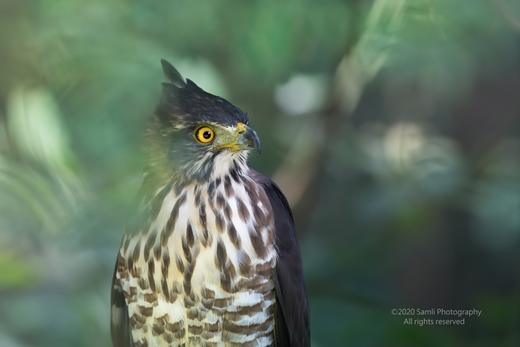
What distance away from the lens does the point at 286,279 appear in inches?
133

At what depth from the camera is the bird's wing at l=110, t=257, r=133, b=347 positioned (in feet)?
11.5

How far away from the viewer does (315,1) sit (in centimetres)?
411

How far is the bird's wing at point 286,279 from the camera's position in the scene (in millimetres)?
3373

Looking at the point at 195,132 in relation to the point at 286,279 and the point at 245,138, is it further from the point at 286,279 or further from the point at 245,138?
the point at 286,279

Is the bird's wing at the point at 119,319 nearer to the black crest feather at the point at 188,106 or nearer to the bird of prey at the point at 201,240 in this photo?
the bird of prey at the point at 201,240

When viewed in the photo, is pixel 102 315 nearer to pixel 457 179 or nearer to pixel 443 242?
pixel 457 179

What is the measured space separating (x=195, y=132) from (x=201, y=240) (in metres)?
0.39

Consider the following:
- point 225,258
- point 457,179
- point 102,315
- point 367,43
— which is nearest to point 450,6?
point 367,43

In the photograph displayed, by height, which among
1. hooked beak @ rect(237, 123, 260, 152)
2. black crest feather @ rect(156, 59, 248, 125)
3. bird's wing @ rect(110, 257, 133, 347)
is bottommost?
bird's wing @ rect(110, 257, 133, 347)

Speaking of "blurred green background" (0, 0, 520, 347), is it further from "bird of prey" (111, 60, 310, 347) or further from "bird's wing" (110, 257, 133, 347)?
"bird of prey" (111, 60, 310, 347)

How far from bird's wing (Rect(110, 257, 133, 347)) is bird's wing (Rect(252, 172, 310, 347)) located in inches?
23.4

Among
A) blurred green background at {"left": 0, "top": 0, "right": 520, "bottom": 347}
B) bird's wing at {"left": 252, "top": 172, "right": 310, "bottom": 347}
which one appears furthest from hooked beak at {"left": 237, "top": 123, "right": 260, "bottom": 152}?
blurred green background at {"left": 0, "top": 0, "right": 520, "bottom": 347}

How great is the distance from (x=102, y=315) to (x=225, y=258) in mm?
685

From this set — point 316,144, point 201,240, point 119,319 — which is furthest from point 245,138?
point 316,144
